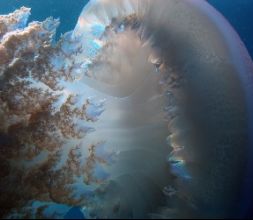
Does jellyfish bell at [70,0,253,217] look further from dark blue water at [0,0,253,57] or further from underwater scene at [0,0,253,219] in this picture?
dark blue water at [0,0,253,57]

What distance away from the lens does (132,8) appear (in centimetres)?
241

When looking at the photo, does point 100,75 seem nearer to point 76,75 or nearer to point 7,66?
point 76,75

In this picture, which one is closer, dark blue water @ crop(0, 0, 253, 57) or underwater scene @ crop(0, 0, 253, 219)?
underwater scene @ crop(0, 0, 253, 219)

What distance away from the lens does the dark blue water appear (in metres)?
6.41

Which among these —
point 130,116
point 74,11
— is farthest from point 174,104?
point 74,11

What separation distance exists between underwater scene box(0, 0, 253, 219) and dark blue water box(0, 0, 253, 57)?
4.40m

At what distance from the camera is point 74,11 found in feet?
23.0

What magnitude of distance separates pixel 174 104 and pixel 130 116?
0.43 m

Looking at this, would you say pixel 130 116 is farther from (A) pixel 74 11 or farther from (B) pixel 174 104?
(A) pixel 74 11

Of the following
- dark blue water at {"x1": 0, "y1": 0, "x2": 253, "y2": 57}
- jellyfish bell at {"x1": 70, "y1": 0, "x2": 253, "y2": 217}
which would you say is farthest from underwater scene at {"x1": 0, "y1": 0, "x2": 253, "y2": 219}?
dark blue water at {"x1": 0, "y1": 0, "x2": 253, "y2": 57}

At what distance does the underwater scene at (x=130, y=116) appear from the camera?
1.86 m

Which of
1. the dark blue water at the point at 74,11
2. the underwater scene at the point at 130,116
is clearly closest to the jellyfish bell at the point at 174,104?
the underwater scene at the point at 130,116

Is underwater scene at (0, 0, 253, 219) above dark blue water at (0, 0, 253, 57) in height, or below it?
below

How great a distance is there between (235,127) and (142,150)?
2.24ft
